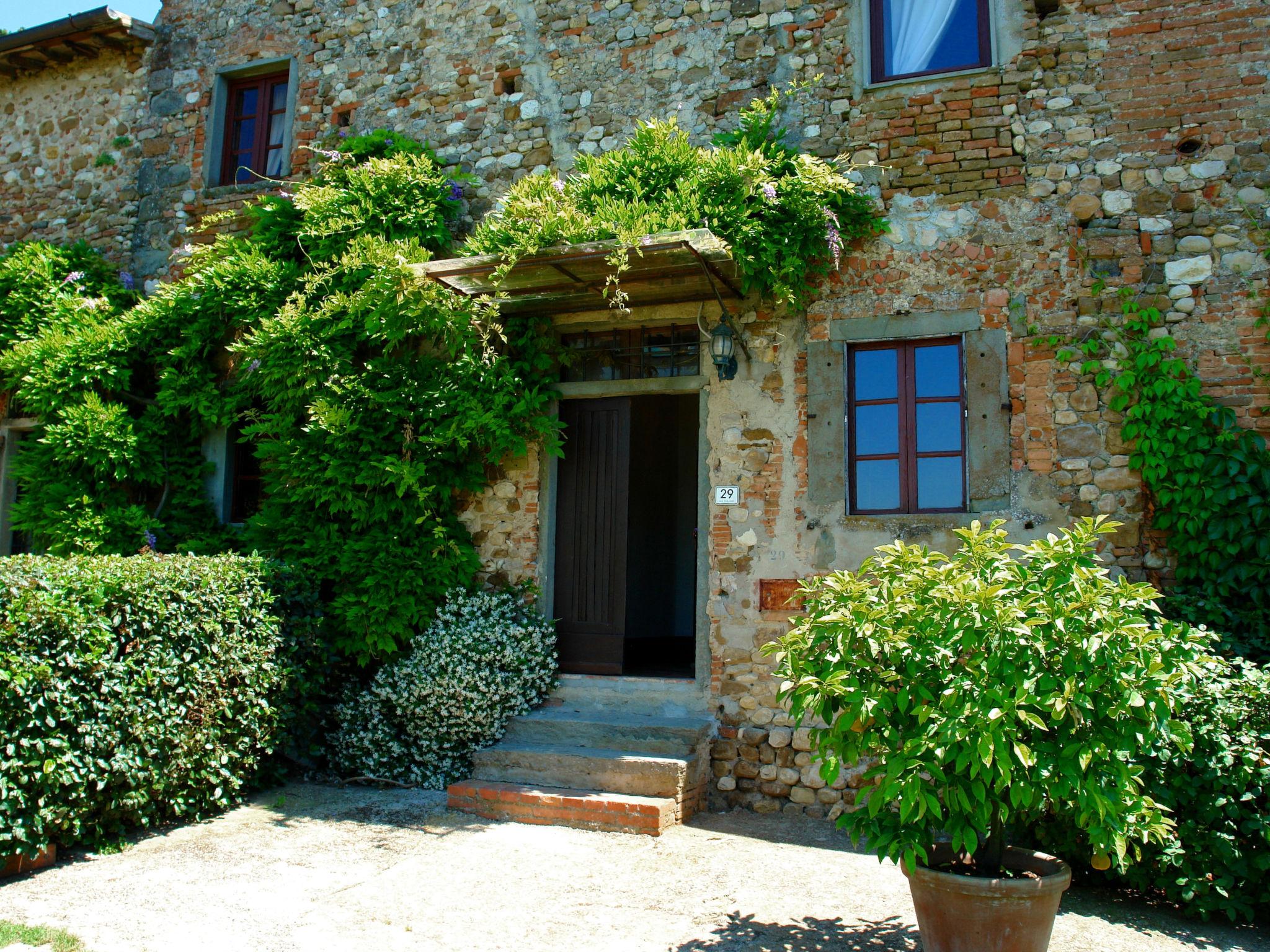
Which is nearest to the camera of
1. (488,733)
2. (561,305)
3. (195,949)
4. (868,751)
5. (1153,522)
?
(868,751)

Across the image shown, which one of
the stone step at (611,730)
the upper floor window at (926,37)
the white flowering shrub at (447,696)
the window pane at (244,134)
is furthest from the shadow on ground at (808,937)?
the window pane at (244,134)

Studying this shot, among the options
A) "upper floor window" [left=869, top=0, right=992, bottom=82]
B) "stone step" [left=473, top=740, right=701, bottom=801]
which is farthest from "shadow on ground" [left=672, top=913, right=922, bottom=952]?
"upper floor window" [left=869, top=0, right=992, bottom=82]

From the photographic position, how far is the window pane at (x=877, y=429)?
6523 mm

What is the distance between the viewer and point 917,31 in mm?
6926

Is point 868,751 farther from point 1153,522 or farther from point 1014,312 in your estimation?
point 1014,312

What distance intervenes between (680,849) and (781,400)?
296cm

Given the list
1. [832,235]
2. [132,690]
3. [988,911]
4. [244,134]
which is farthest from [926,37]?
[132,690]

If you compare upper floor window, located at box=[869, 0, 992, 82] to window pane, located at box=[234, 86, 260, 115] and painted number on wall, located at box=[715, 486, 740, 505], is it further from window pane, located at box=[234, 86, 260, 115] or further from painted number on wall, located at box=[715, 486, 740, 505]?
window pane, located at box=[234, 86, 260, 115]

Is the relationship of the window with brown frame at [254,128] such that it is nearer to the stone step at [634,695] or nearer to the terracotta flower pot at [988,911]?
the stone step at [634,695]

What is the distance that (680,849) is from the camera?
17.7ft

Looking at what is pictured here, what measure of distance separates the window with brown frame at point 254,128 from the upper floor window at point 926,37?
17.0 ft

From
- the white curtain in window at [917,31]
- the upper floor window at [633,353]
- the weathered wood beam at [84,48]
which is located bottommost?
the upper floor window at [633,353]

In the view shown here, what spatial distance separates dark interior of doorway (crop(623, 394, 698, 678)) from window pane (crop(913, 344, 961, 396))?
316 centimetres

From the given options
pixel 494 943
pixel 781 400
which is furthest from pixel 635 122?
pixel 494 943
